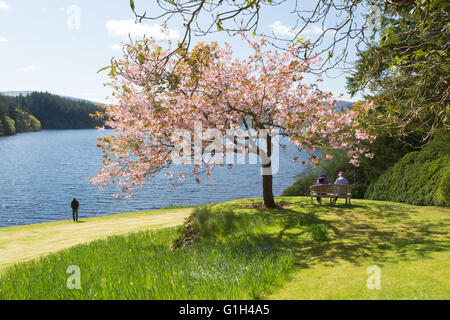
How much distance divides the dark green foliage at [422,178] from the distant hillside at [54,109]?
156617 millimetres

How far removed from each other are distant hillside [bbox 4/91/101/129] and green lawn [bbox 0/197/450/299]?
6324 inches

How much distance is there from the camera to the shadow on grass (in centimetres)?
706

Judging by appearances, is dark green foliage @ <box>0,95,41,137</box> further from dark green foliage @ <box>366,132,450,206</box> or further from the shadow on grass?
the shadow on grass

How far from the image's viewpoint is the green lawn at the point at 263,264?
5.22 m

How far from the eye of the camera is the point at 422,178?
15.3 m

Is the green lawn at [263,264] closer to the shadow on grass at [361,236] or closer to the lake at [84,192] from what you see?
the shadow on grass at [361,236]

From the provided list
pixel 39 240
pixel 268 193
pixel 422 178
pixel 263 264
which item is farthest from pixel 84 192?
pixel 263 264

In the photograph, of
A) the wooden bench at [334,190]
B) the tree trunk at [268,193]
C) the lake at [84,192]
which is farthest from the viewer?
the lake at [84,192]

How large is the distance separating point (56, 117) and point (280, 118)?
185191 mm

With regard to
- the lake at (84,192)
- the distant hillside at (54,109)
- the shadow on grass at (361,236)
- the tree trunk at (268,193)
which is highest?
the distant hillside at (54,109)

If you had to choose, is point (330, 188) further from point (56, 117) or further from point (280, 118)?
point (56, 117)

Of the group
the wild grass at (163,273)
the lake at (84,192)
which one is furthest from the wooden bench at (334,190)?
the lake at (84,192)

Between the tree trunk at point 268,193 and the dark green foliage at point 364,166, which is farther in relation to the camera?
the dark green foliage at point 364,166
